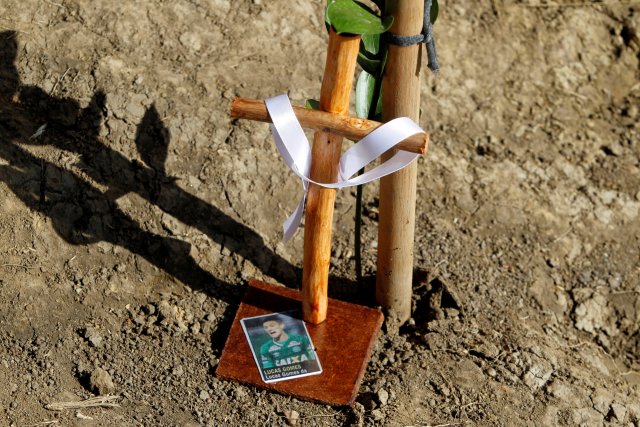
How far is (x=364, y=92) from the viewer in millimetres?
2193

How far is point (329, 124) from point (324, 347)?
28.2 inches

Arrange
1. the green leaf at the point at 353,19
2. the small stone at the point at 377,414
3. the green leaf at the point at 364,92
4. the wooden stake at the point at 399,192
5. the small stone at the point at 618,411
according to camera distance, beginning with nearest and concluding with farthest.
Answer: the green leaf at the point at 353,19 → the wooden stake at the point at 399,192 → the green leaf at the point at 364,92 → the small stone at the point at 377,414 → the small stone at the point at 618,411

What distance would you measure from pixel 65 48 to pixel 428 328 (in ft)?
4.74

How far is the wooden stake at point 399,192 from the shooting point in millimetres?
1981

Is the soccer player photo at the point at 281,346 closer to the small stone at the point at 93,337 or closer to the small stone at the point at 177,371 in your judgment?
the small stone at the point at 177,371

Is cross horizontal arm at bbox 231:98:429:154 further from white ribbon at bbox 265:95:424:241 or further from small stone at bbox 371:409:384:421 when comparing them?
small stone at bbox 371:409:384:421

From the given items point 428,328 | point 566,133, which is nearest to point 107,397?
point 428,328

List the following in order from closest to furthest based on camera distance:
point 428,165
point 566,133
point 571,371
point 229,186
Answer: point 571,371 < point 229,186 < point 428,165 < point 566,133

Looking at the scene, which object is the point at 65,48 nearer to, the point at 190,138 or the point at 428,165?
the point at 190,138

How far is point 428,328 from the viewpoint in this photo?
2.57m

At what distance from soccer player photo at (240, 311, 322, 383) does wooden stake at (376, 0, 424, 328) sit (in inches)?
10.8

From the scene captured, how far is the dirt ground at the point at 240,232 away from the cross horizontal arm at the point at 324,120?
2.34 ft

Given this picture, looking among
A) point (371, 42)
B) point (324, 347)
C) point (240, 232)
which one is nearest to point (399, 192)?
point (371, 42)

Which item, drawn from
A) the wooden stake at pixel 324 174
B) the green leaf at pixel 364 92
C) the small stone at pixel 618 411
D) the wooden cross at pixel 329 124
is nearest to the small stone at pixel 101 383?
the wooden stake at pixel 324 174
